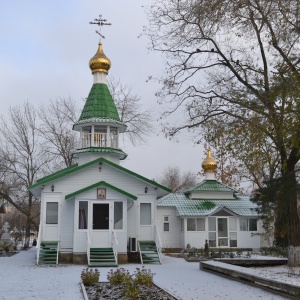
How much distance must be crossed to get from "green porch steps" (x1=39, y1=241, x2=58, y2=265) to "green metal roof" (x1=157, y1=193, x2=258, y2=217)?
9.92 meters

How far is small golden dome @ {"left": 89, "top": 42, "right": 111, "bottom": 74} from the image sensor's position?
85.4 feet

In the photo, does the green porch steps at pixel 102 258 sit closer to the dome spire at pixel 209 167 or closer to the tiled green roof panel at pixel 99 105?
the tiled green roof panel at pixel 99 105

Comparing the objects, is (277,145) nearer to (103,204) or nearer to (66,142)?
(103,204)

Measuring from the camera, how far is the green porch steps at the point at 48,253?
20853mm

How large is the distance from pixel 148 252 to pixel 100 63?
424 inches

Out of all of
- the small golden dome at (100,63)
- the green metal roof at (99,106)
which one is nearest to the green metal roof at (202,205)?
the green metal roof at (99,106)

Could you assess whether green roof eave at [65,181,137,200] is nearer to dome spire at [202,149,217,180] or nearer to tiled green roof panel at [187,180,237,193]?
tiled green roof panel at [187,180,237,193]

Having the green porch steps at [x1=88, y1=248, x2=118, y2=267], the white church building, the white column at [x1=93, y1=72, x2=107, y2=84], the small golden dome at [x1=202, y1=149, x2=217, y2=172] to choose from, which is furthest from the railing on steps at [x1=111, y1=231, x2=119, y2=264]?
the small golden dome at [x1=202, y1=149, x2=217, y2=172]

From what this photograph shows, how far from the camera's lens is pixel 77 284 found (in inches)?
535

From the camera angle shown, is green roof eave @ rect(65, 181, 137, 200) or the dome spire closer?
green roof eave @ rect(65, 181, 137, 200)

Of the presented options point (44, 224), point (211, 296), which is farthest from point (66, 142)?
point (211, 296)

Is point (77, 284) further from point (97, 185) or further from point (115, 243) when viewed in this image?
point (97, 185)

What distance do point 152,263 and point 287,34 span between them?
12871 millimetres

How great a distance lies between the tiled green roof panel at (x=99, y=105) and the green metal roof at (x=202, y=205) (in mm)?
7942
